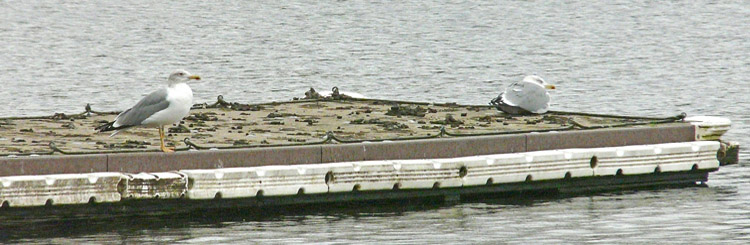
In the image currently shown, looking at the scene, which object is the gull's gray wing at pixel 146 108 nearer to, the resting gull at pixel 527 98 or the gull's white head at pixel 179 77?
the gull's white head at pixel 179 77

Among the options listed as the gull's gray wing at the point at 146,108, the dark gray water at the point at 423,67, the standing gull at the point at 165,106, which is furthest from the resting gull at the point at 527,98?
the gull's gray wing at the point at 146,108

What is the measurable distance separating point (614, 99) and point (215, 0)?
5918cm

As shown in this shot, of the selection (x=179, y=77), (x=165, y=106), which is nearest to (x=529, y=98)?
(x=179, y=77)

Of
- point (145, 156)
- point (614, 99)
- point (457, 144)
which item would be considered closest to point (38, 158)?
point (145, 156)

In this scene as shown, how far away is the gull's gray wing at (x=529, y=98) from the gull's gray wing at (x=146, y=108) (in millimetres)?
6880

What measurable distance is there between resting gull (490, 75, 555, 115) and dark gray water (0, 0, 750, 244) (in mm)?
2571

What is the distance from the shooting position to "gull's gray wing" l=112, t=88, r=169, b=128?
65.8ft

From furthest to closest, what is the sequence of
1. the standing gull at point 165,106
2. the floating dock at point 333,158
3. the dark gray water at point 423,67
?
the dark gray water at point 423,67 < the standing gull at point 165,106 < the floating dock at point 333,158

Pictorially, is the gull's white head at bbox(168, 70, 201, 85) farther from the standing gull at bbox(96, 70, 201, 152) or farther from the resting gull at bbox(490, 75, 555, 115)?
the resting gull at bbox(490, 75, 555, 115)

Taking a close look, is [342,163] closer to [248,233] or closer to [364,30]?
[248,233]

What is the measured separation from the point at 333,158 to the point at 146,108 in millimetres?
2481

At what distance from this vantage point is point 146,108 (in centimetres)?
2012

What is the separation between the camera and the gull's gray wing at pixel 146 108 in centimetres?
2006

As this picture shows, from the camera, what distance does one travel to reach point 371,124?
24.1 metres
